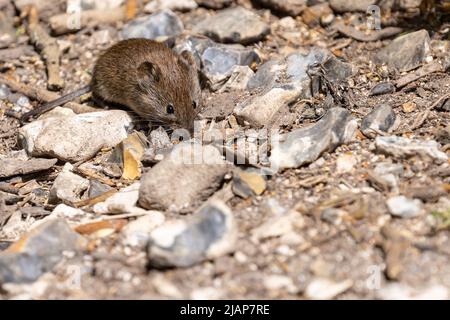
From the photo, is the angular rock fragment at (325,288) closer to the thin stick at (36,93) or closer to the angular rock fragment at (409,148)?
the angular rock fragment at (409,148)

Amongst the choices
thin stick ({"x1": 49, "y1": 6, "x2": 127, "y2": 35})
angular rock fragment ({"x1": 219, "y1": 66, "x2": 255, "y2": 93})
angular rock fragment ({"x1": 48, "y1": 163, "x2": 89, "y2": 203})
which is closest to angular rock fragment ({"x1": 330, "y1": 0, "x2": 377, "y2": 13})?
angular rock fragment ({"x1": 219, "y1": 66, "x2": 255, "y2": 93})

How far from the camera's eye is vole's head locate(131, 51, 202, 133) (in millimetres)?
5578

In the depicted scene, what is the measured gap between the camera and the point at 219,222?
3.41 m

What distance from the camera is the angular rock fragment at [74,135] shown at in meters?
5.05

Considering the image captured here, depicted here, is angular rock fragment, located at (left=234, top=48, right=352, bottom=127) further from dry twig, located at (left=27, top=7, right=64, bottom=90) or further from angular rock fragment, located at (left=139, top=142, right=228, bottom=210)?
dry twig, located at (left=27, top=7, right=64, bottom=90)

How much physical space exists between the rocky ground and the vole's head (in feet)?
0.47

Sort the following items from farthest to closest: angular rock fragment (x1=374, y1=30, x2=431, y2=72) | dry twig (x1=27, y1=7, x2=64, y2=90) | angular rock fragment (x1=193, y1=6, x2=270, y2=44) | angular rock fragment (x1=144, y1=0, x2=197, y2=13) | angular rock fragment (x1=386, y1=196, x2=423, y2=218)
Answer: angular rock fragment (x1=144, y1=0, x2=197, y2=13)
dry twig (x1=27, y1=7, x2=64, y2=90)
angular rock fragment (x1=193, y1=6, x2=270, y2=44)
angular rock fragment (x1=374, y1=30, x2=431, y2=72)
angular rock fragment (x1=386, y1=196, x2=423, y2=218)

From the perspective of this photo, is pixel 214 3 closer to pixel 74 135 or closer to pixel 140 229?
pixel 74 135

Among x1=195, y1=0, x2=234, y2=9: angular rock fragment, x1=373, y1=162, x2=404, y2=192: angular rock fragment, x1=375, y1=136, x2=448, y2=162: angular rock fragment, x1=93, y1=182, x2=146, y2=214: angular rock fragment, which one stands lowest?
x1=93, y1=182, x2=146, y2=214: angular rock fragment

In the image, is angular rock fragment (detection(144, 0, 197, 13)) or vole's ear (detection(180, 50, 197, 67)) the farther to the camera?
angular rock fragment (detection(144, 0, 197, 13))

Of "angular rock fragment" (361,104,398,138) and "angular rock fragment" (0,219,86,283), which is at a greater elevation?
"angular rock fragment" (361,104,398,138)

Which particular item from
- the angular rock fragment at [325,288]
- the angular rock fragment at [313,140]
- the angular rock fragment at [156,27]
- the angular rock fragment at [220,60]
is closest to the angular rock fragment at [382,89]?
the angular rock fragment at [313,140]

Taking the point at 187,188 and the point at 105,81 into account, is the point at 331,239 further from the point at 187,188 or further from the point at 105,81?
the point at 105,81
